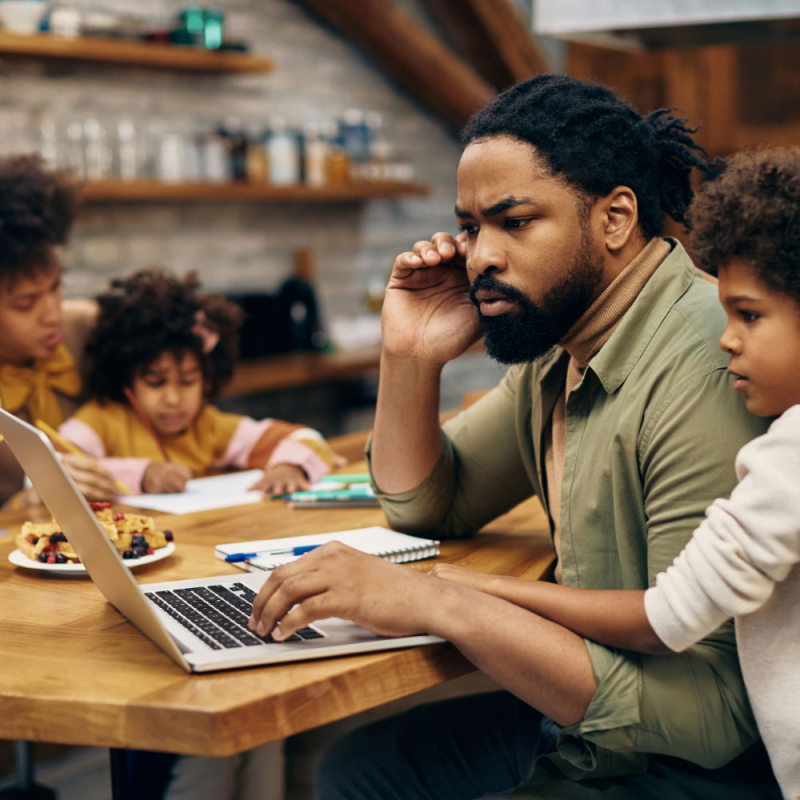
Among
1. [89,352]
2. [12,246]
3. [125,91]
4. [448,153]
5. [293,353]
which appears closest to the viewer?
[12,246]

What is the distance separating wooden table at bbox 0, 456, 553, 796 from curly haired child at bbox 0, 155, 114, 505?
1034 millimetres

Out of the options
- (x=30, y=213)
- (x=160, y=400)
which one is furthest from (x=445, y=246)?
(x=30, y=213)

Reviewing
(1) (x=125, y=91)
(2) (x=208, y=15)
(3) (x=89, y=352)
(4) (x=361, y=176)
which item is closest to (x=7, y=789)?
(3) (x=89, y=352)

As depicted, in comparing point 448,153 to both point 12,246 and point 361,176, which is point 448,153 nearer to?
point 361,176

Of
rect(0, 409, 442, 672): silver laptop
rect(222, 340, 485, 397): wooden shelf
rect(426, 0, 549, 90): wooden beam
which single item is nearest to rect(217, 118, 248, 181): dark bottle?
rect(222, 340, 485, 397): wooden shelf

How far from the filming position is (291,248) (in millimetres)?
4930

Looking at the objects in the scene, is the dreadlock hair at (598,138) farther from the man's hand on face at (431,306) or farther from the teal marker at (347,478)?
the teal marker at (347,478)

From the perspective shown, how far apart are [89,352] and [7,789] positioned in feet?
3.33

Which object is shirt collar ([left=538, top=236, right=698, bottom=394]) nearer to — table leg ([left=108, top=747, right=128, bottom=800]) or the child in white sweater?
the child in white sweater

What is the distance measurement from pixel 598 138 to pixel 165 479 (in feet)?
3.52

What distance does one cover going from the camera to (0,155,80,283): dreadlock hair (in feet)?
7.29

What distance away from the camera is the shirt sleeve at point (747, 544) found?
906 mm

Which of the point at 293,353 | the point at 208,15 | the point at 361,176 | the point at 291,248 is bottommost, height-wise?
the point at 293,353

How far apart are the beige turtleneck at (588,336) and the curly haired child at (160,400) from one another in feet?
2.75
